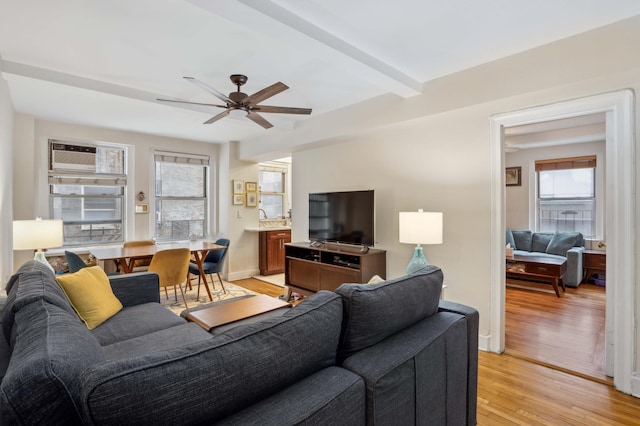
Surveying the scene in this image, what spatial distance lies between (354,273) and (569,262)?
12.0 ft

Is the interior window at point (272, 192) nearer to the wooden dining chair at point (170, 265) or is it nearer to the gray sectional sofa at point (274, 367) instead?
the wooden dining chair at point (170, 265)

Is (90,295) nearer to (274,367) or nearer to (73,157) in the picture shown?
(274,367)

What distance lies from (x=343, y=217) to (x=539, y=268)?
9.91ft

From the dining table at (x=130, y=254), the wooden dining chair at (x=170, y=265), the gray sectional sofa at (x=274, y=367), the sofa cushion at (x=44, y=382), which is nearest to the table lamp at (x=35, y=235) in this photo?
the dining table at (x=130, y=254)

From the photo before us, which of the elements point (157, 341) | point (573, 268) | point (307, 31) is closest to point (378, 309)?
point (157, 341)

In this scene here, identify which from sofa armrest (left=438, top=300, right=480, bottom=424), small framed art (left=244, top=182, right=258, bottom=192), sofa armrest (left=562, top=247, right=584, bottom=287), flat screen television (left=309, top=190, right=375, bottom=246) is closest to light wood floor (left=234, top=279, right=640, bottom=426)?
sofa armrest (left=438, top=300, right=480, bottom=424)

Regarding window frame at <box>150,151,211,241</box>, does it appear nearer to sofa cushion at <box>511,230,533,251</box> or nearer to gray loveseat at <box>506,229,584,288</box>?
gray loveseat at <box>506,229,584,288</box>

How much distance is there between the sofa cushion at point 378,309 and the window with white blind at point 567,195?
555 cm

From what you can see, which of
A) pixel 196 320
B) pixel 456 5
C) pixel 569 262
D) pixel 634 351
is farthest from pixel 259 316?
pixel 569 262

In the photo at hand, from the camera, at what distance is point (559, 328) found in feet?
11.0

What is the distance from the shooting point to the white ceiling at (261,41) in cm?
202

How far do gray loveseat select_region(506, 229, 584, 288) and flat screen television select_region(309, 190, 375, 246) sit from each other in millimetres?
3071

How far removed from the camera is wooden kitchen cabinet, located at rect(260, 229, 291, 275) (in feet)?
19.9

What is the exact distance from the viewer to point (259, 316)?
2.34 m
